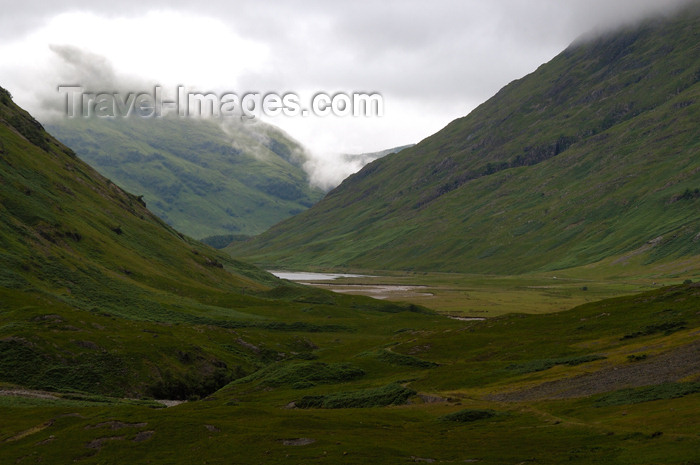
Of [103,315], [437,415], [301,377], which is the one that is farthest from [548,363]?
[103,315]

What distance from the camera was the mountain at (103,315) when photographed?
95.1 m

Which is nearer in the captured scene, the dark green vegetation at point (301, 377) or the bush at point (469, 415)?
the dark green vegetation at point (301, 377)

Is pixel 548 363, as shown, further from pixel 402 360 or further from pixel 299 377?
pixel 299 377

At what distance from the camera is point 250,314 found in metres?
172

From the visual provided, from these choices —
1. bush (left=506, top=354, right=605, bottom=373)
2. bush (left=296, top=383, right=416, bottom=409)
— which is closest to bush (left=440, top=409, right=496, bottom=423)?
bush (left=296, top=383, right=416, bottom=409)

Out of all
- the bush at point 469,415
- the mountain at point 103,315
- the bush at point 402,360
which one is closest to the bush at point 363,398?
the bush at point 469,415

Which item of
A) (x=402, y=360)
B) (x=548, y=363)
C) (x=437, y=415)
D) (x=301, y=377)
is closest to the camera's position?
(x=437, y=415)

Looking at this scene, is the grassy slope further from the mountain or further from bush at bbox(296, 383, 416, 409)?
the mountain

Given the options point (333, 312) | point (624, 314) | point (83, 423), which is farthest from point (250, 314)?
point (83, 423)

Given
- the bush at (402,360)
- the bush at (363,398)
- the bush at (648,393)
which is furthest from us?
the bush at (402,360)

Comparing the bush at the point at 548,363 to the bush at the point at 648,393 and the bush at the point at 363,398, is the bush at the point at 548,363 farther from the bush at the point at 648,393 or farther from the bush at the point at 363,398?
the bush at the point at 648,393

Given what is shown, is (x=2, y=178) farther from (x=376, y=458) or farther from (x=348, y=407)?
(x=376, y=458)

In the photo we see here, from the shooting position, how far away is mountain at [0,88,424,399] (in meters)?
95.1

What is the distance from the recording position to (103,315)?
429ft
